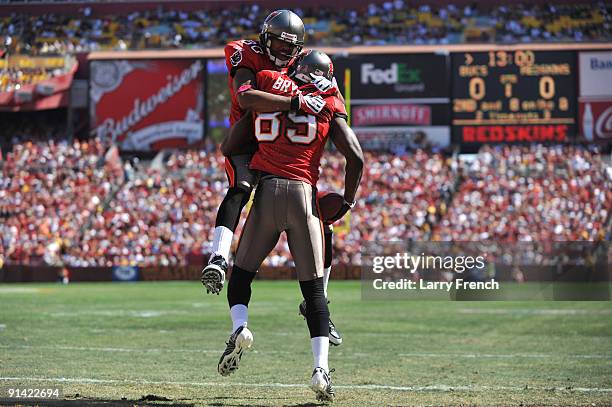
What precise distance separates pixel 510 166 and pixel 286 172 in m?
27.4

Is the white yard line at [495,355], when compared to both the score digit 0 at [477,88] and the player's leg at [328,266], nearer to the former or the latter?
the player's leg at [328,266]

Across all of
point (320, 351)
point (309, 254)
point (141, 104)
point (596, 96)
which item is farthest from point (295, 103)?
point (141, 104)

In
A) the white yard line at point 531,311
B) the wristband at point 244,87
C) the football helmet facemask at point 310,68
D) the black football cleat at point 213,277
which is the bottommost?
the white yard line at point 531,311

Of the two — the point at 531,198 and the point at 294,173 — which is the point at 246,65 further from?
the point at 531,198

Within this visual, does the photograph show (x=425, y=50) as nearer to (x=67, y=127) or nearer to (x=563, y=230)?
(x=563, y=230)

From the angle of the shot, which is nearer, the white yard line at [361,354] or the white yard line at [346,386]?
the white yard line at [346,386]

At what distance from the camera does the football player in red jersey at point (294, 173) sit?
6.64 m

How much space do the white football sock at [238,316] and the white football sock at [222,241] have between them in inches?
15.1

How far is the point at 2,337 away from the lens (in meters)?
11.4

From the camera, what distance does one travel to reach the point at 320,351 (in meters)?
6.59

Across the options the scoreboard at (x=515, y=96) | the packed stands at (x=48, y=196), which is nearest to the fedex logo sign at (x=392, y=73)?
the scoreboard at (x=515, y=96)

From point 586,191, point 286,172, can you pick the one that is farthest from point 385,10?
point 286,172

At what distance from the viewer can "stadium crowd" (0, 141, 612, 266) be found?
30531mm

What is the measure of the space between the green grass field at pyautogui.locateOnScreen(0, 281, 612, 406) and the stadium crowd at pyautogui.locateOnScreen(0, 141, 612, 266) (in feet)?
36.7
